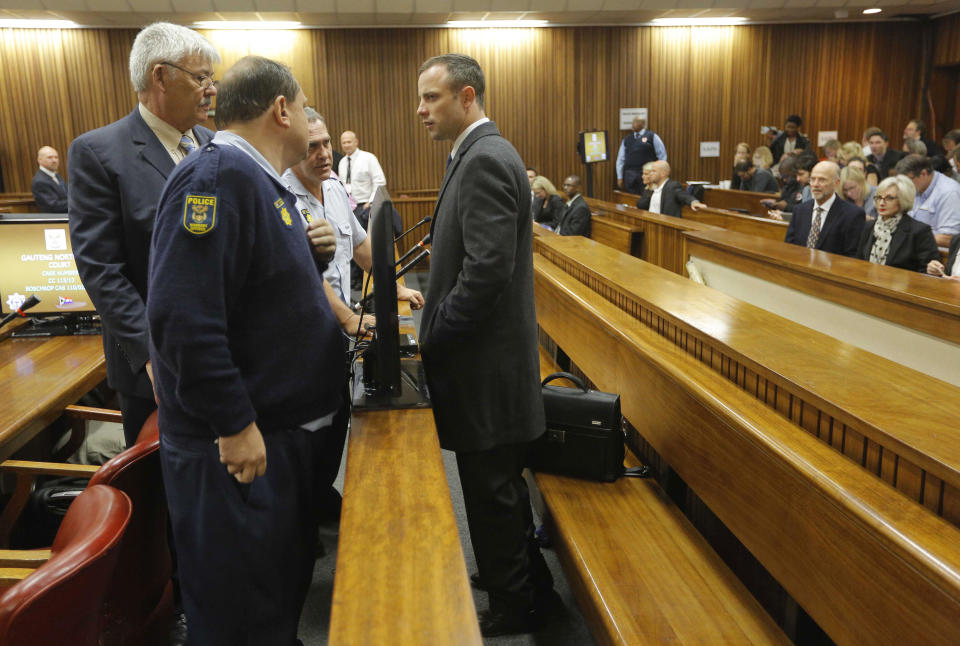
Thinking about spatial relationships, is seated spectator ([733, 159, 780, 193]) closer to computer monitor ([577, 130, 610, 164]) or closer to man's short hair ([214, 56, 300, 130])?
computer monitor ([577, 130, 610, 164])

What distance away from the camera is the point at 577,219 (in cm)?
703

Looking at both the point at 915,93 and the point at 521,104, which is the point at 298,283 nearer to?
the point at 521,104

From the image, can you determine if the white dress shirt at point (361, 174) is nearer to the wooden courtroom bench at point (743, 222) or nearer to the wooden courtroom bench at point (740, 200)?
the wooden courtroom bench at point (743, 222)

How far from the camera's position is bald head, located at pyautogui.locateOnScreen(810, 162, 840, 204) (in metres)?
4.97

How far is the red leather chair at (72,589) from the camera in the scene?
1.13 metres

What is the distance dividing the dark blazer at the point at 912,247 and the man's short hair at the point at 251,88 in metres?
3.95

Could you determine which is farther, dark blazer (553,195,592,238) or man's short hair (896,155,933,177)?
dark blazer (553,195,592,238)

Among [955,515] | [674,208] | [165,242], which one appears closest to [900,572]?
[955,515]

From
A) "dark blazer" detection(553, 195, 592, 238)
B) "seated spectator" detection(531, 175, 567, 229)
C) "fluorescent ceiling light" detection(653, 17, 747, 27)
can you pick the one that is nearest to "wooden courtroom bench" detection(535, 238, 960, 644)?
"dark blazer" detection(553, 195, 592, 238)

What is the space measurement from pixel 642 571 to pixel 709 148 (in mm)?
10830

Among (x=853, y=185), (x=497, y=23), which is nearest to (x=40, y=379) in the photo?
(x=853, y=185)

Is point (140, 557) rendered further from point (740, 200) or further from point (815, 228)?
point (740, 200)

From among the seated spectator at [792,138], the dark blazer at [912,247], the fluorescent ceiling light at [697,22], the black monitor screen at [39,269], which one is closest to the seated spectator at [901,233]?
the dark blazer at [912,247]

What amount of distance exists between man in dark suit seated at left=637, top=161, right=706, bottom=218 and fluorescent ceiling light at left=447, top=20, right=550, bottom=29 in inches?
157
